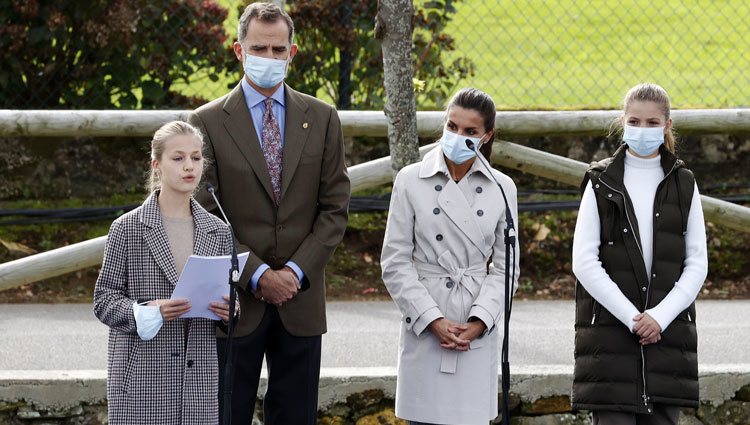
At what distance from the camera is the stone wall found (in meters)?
5.84

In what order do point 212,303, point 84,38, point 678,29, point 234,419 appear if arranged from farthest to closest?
point 678,29 → point 84,38 → point 234,419 → point 212,303

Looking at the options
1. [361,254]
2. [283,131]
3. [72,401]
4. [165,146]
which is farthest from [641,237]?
[361,254]

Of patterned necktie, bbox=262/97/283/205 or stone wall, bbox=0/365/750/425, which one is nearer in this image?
patterned necktie, bbox=262/97/283/205

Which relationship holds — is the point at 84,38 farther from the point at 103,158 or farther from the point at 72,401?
the point at 72,401

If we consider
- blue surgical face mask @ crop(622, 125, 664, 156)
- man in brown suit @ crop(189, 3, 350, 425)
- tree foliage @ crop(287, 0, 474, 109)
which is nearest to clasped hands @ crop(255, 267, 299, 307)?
man in brown suit @ crop(189, 3, 350, 425)

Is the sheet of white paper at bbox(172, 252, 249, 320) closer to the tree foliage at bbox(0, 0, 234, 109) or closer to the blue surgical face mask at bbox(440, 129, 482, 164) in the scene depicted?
the blue surgical face mask at bbox(440, 129, 482, 164)

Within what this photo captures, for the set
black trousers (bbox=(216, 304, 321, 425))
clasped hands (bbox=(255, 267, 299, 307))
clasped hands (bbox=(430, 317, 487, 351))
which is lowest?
black trousers (bbox=(216, 304, 321, 425))

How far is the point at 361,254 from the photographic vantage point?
970cm

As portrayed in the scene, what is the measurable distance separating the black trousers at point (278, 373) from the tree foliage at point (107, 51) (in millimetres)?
5151

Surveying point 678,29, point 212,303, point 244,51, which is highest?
point 678,29

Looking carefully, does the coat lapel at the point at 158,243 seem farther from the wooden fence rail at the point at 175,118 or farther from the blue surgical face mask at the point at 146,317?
the wooden fence rail at the point at 175,118

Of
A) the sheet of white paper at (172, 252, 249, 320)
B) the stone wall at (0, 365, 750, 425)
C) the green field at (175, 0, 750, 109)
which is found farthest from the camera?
the green field at (175, 0, 750, 109)

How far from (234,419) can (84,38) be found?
5476 mm

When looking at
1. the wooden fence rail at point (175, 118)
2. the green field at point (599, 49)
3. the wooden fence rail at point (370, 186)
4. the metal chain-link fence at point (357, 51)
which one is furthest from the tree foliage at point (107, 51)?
the wooden fence rail at point (370, 186)
